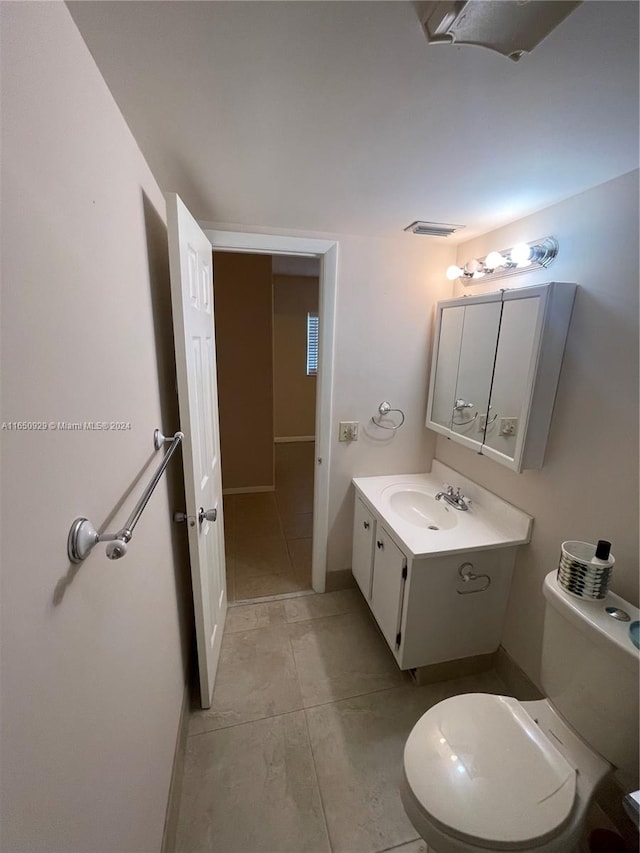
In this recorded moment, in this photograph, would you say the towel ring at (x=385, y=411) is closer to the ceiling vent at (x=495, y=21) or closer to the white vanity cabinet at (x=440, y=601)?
the white vanity cabinet at (x=440, y=601)

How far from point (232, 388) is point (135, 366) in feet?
8.07

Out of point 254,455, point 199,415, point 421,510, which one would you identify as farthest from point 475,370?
point 254,455

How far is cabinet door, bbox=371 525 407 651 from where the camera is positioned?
1502 mm

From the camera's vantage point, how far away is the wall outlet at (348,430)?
6.38ft

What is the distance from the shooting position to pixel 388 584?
1604 millimetres

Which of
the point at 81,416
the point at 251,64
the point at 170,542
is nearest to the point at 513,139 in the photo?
the point at 251,64

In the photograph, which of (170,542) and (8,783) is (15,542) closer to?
(8,783)

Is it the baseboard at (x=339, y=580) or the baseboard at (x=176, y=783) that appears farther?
the baseboard at (x=339, y=580)

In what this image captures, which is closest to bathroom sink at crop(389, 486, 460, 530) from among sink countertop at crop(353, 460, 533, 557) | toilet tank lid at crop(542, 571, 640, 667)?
sink countertop at crop(353, 460, 533, 557)

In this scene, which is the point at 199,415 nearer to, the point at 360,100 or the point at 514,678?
the point at 360,100

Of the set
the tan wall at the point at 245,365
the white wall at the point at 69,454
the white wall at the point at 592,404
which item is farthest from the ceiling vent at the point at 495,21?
the tan wall at the point at 245,365

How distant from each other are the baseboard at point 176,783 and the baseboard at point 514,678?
56.3 inches

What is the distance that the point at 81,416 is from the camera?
2.01 ft

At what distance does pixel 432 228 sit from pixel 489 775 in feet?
6.64
